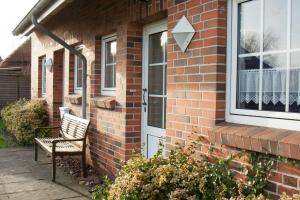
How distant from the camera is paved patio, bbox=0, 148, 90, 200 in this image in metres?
5.29

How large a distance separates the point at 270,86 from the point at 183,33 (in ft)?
3.75

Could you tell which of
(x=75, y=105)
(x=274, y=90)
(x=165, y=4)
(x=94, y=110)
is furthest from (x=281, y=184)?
(x=75, y=105)

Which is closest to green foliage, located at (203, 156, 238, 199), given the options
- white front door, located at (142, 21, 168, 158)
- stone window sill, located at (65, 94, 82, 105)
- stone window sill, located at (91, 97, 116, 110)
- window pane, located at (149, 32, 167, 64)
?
white front door, located at (142, 21, 168, 158)

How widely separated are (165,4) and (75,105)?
404cm

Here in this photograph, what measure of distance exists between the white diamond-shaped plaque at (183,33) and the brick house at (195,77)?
0.05 m

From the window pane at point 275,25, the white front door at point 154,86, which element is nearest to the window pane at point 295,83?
the window pane at point 275,25

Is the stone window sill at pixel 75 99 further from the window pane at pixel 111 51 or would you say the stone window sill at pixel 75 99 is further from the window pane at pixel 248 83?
the window pane at pixel 248 83

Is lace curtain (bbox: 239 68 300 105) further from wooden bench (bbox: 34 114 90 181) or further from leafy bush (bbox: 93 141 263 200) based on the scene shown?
wooden bench (bbox: 34 114 90 181)

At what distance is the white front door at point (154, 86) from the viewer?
203 inches

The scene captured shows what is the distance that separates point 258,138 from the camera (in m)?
3.01

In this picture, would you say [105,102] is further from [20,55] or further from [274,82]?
[20,55]

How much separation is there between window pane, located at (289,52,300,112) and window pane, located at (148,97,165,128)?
7.48ft

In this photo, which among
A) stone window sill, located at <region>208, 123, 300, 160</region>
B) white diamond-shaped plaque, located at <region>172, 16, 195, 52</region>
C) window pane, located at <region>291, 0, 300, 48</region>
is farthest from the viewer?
white diamond-shaped plaque, located at <region>172, 16, 195, 52</region>

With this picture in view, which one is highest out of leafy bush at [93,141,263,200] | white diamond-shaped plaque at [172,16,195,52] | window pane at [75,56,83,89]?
white diamond-shaped plaque at [172,16,195,52]
